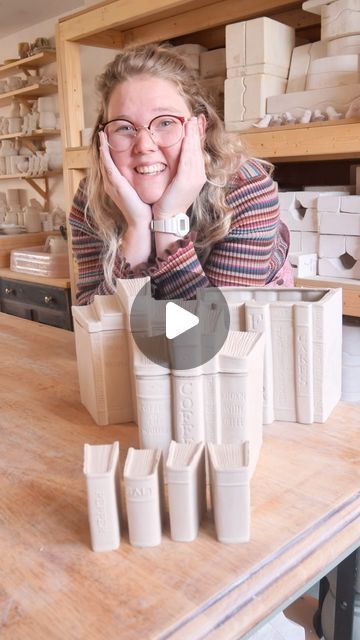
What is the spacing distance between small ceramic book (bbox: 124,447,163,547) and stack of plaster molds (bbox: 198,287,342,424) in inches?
11.4

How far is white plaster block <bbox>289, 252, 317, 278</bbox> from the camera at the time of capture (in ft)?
6.17

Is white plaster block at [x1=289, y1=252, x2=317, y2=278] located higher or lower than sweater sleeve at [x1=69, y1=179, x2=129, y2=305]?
lower

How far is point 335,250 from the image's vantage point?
186 cm

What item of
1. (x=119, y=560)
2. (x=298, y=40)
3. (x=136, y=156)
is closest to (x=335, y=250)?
(x=298, y=40)

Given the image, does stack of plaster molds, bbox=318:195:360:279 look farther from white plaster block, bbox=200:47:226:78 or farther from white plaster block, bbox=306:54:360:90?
white plaster block, bbox=200:47:226:78

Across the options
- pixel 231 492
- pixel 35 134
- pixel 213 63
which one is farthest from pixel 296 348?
pixel 35 134

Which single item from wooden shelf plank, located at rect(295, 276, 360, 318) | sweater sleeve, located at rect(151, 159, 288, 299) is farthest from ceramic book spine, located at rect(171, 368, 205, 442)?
wooden shelf plank, located at rect(295, 276, 360, 318)

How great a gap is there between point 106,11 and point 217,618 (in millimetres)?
2346

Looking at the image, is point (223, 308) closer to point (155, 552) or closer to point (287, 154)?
point (155, 552)

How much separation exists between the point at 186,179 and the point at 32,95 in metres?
3.12

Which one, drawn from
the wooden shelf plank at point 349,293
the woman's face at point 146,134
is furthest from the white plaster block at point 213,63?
the woman's face at point 146,134

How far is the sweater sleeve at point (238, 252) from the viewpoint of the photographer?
111cm

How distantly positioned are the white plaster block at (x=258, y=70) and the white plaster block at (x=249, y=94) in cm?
1
